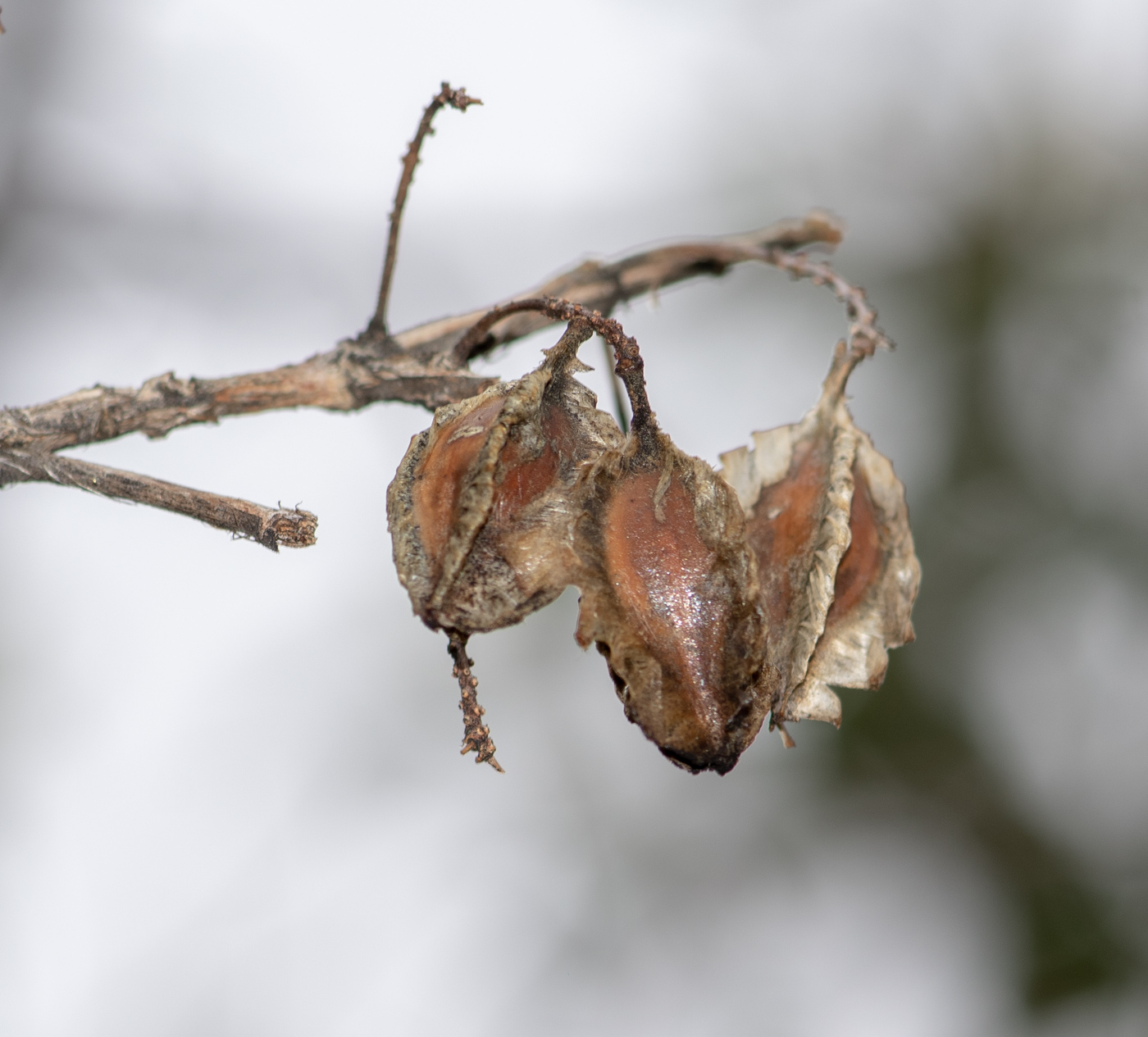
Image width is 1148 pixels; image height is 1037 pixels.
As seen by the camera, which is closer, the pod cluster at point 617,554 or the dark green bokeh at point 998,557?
the pod cluster at point 617,554

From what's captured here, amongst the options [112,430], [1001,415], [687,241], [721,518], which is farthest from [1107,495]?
[112,430]

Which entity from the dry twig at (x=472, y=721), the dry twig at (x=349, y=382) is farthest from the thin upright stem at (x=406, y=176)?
the dry twig at (x=472, y=721)

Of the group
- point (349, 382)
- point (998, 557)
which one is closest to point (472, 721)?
point (349, 382)

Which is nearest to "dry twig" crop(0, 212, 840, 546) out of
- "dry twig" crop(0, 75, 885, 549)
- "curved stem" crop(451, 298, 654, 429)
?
"dry twig" crop(0, 75, 885, 549)

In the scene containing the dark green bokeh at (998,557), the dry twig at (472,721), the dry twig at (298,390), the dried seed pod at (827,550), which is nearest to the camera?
the dry twig at (472,721)

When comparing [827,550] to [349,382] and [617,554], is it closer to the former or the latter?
[617,554]

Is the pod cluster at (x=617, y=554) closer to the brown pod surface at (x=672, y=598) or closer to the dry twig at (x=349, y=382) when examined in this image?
the brown pod surface at (x=672, y=598)

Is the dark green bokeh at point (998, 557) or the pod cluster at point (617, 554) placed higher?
the pod cluster at point (617, 554)

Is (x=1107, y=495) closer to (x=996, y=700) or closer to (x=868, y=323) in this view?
(x=996, y=700)

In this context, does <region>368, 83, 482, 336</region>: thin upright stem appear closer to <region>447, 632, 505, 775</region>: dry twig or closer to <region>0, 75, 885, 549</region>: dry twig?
<region>0, 75, 885, 549</region>: dry twig

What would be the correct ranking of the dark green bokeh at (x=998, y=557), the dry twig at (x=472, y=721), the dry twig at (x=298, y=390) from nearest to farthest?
1. the dry twig at (x=472, y=721)
2. the dry twig at (x=298, y=390)
3. the dark green bokeh at (x=998, y=557)
